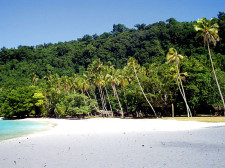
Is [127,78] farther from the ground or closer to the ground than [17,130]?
farther from the ground

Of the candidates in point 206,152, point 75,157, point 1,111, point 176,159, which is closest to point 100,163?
point 75,157

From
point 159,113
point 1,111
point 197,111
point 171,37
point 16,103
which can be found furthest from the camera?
point 171,37

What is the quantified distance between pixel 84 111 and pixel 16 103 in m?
23.6

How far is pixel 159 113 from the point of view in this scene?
46594mm

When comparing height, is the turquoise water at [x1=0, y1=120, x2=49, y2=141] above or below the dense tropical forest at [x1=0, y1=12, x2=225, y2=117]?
below

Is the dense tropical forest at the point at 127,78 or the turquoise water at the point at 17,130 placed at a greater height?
the dense tropical forest at the point at 127,78

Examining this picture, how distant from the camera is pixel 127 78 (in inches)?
2447

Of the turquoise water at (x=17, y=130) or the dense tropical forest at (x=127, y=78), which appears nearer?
the turquoise water at (x=17, y=130)

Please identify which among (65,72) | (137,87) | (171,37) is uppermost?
(171,37)

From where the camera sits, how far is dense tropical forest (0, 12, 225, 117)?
3844 cm

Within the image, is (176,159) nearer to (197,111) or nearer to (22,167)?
(22,167)

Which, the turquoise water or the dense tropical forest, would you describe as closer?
the turquoise water

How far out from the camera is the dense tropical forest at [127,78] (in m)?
38.4

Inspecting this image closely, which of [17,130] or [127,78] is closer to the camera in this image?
[17,130]
